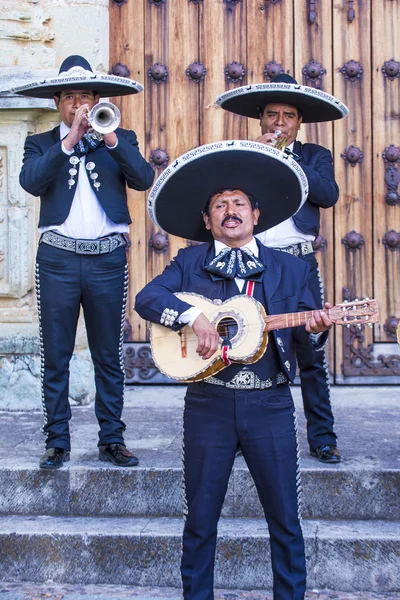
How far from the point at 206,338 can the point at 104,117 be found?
1.36 m

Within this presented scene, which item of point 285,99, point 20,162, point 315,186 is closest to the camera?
point 315,186

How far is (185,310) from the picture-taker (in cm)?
359

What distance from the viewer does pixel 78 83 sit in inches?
178

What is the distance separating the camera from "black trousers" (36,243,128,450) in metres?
4.70

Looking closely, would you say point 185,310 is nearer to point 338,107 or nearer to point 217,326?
point 217,326

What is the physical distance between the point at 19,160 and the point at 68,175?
1262 millimetres

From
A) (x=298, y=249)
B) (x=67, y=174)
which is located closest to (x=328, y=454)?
(x=298, y=249)

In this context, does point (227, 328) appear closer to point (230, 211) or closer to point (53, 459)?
point (230, 211)

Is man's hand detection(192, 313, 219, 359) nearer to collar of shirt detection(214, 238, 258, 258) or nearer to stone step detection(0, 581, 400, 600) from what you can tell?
collar of shirt detection(214, 238, 258, 258)

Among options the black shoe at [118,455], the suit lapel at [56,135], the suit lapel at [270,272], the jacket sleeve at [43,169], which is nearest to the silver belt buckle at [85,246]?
the jacket sleeve at [43,169]

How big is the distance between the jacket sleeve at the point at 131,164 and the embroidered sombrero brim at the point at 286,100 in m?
0.53

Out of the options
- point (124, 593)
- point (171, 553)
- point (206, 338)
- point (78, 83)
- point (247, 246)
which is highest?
point (78, 83)

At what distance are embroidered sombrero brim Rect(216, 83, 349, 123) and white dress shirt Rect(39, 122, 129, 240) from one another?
75 centimetres

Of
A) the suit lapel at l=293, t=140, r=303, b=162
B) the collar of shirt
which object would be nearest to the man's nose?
the collar of shirt
